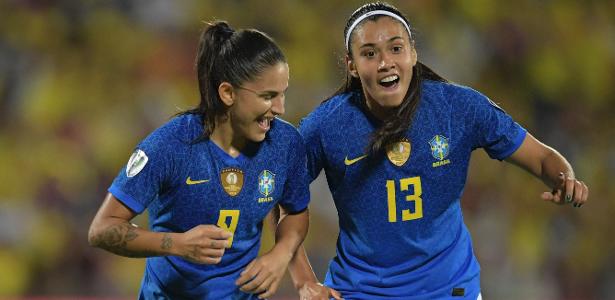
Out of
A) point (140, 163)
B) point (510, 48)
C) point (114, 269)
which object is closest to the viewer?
point (140, 163)

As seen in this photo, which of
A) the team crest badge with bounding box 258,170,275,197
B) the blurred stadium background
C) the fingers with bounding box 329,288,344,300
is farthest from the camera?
the blurred stadium background

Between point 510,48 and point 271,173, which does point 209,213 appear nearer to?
point 271,173

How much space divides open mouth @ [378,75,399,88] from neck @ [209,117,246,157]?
447 millimetres

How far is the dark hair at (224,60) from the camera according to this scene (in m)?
2.50

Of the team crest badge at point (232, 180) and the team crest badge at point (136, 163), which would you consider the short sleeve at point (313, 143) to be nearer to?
the team crest badge at point (232, 180)

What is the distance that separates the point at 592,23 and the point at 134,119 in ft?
9.62

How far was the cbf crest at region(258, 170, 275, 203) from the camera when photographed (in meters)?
2.58

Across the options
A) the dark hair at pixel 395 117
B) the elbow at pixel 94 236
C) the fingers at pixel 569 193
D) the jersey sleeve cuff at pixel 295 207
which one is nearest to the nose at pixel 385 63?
the dark hair at pixel 395 117

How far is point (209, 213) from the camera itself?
2521 millimetres

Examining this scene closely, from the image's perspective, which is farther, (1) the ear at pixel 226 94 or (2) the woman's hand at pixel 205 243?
(1) the ear at pixel 226 94

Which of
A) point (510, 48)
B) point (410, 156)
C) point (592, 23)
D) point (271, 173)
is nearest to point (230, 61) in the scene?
point (271, 173)

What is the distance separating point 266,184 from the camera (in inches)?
102

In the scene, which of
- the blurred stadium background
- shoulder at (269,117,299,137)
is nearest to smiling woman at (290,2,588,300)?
shoulder at (269,117,299,137)

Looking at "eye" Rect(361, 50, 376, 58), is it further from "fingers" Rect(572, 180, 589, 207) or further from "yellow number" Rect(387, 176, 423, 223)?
"fingers" Rect(572, 180, 589, 207)
